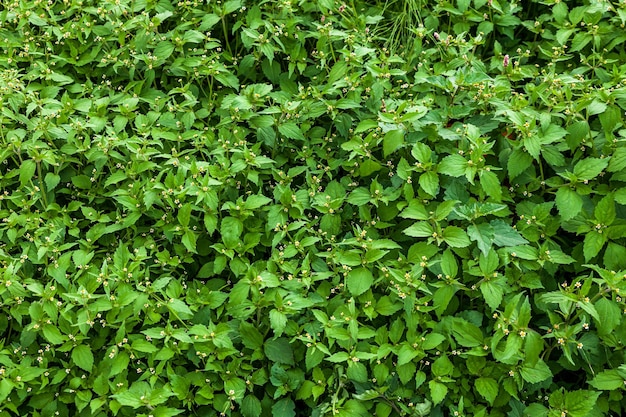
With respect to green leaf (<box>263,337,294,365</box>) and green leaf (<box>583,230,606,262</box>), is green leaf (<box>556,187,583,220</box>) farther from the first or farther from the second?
green leaf (<box>263,337,294,365</box>)

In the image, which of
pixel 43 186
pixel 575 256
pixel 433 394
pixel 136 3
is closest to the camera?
pixel 433 394

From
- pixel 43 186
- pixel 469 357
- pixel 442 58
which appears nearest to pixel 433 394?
pixel 469 357

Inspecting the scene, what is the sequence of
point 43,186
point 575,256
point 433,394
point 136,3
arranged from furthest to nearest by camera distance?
1. point 136,3
2. point 43,186
3. point 575,256
4. point 433,394

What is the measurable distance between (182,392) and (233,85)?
156cm

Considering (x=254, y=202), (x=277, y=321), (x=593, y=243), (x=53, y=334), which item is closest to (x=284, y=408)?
(x=277, y=321)

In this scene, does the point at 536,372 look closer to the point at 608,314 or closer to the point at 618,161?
the point at 608,314

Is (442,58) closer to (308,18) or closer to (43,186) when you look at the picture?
(308,18)

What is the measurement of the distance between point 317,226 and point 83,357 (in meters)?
1.15

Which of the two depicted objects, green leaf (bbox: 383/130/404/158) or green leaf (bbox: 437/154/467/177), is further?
green leaf (bbox: 383/130/404/158)

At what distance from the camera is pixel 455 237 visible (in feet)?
8.78

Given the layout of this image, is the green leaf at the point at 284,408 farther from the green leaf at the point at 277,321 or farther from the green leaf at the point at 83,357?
the green leaf at the point at 83,357

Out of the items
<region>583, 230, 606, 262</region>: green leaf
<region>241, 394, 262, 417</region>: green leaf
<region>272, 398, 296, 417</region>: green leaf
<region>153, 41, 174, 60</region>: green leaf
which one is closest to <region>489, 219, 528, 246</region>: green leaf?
<region>583, 230, 606, 262</region>: green leaf

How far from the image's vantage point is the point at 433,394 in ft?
8.26

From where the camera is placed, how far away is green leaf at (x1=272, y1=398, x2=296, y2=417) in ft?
8.62
